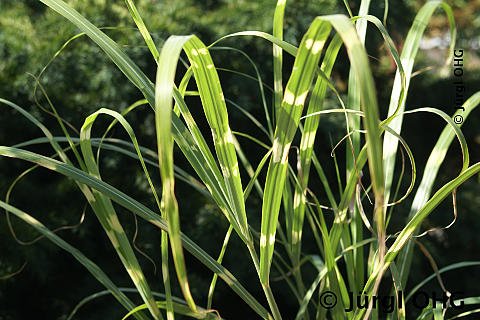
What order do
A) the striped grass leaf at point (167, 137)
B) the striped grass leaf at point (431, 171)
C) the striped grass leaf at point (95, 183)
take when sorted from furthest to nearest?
the striped grass leaf at point (431, 171)
the striped grass leaf at point (95, 183)
the striped grass leaf at point (167, 137)

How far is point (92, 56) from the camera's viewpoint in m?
1.40

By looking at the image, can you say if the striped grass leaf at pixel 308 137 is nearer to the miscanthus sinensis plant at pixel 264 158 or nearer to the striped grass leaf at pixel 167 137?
the miscanthus sinensis plant at pixel 264 158

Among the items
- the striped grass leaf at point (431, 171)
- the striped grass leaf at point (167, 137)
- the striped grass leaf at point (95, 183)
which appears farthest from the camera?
the striped grass leaf at point (431, 171)

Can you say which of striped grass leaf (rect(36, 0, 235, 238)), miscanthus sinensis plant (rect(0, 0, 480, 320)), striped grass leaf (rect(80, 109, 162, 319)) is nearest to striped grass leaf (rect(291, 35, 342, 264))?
miscanthus sinensis plant (rect(0, 0, 480, 320))

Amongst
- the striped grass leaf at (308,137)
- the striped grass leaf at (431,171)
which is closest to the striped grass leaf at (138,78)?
the striped grass leaf at (308,137)

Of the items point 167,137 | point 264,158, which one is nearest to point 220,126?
point 264,158

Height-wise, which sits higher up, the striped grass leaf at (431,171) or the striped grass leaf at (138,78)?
the striped grass leaf at (138,78)

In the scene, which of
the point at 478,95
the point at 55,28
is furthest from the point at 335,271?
the point at 55,28

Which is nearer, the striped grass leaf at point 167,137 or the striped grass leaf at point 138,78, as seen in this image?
the striped grass leaf at point 167,137

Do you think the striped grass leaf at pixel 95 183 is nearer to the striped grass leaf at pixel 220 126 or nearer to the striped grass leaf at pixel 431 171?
the striped grass leaf at pixel 220 126

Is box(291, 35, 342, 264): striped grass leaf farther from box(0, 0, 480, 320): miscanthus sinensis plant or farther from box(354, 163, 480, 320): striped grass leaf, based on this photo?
box(354, 163, 480, 320): striped grass leaf

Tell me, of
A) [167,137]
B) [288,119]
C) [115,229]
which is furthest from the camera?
[115,229]

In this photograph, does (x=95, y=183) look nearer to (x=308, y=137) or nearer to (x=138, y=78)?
(x=138, y=78)

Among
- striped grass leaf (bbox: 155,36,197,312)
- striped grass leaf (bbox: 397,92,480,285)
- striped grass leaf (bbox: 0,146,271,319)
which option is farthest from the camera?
striped grass leaf (bbox: 397,92,480,285)
